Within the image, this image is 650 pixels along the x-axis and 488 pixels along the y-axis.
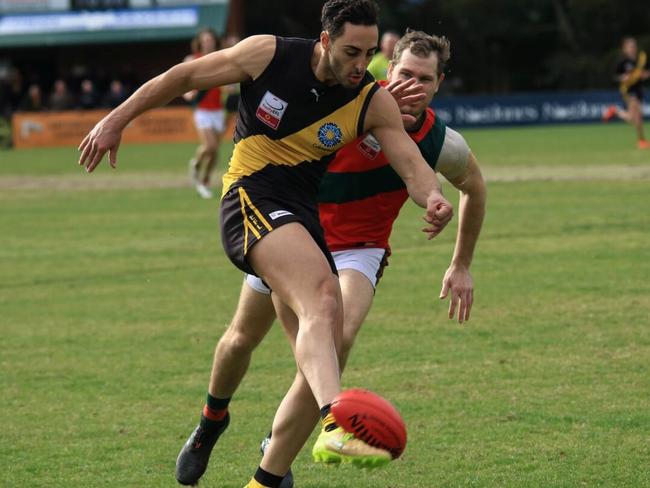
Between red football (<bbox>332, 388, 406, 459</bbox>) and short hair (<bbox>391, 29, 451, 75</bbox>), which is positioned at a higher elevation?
short hair (<bbox>391, 29, 451, 75</bbox>)

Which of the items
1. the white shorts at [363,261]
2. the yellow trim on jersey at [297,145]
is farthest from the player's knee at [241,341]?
the yellow trim on jersey at [297,145]

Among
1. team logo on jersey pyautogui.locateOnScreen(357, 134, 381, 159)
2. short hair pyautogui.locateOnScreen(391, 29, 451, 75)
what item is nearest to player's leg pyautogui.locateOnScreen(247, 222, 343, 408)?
team logo on jersey pyautogui.locateOnScreen(357, 134, 381, 159)

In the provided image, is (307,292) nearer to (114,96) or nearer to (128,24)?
(114,96)

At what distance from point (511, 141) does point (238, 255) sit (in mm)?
26613

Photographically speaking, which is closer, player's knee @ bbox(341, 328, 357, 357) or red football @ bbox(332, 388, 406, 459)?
red football @ bbox(332, 388, 406, 459)

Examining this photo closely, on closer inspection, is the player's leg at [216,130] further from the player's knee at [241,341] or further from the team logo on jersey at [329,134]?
the team logo on jersey at [329,134]

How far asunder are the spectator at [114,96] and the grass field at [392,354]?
78.1 ft

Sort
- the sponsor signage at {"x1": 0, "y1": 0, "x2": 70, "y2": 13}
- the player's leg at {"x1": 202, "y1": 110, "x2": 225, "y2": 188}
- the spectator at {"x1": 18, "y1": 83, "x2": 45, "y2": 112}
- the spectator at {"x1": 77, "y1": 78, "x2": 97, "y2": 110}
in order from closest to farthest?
the player's leg at {"x1": 202, "y1": 110, "x2": 225, "y2": 188}
the spectator at {"x1": 77, "y1": 78, "x2": 97, "y2": 110}
the spectator at {"x1": 18, "y1": 83, "x2": 45, "y2": 112}
the sponsor signage at {"x1": 0, "y1": 0, "x2": 70, "y2": 13}

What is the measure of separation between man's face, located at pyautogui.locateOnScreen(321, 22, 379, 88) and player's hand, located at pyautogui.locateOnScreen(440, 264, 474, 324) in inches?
52.3

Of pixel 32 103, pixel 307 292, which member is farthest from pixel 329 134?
pixel 32 103

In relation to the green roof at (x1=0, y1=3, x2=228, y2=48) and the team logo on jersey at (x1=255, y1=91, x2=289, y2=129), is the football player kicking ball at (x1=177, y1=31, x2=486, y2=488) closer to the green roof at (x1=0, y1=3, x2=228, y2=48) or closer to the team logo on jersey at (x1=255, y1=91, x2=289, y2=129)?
the team logo on jersey at (x1=255, y1=91, x2=289, y2=129)

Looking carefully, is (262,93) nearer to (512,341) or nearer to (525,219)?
(512,341)

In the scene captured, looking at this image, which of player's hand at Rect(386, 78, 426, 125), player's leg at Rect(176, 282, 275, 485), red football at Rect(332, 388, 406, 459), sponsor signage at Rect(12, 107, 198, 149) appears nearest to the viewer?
red football at Rect(332, 388, 406, 459)

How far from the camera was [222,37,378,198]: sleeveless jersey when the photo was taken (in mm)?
5414
